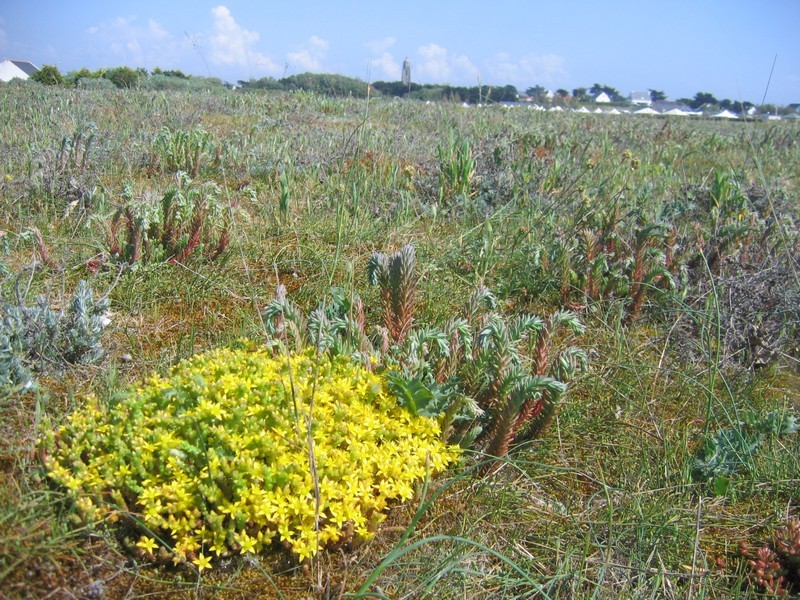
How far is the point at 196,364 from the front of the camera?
2.43 metres

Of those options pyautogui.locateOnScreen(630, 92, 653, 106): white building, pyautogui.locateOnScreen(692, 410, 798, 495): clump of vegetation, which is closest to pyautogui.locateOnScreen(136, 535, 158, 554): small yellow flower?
pyautogui.locateOnScreen(692, 410, 798, 495): clump of vegetation

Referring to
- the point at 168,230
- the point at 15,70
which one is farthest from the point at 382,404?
the point at 15,70

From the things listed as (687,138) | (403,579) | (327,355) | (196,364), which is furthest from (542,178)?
(687,138)

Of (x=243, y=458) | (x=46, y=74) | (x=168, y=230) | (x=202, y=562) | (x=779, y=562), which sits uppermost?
(x=46, y=74)

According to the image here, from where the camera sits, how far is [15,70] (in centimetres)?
1309

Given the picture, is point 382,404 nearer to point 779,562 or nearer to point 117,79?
point 779,562

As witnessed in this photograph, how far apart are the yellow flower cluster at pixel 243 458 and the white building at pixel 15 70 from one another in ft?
40.1

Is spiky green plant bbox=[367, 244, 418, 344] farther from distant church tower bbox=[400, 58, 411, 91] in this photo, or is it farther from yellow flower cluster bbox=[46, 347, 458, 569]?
distant church tower bbox=[400, 58, 411, 91]

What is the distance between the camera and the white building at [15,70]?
1202 cm

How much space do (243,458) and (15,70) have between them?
14493 millimetres

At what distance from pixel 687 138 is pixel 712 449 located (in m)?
8.94

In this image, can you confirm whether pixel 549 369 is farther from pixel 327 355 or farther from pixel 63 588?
pixel 63 588

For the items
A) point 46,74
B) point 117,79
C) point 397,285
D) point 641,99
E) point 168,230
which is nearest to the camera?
point 397,285

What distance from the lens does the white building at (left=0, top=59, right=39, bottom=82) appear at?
12016mm
